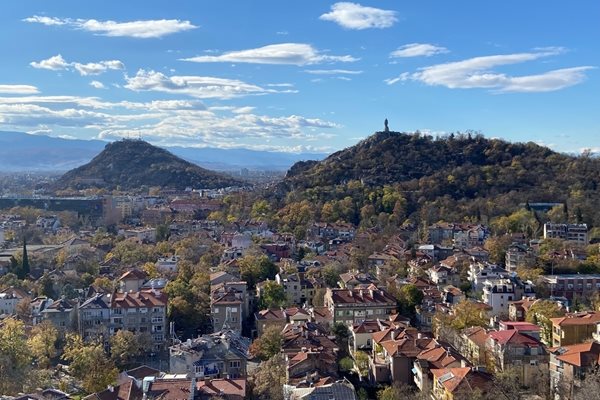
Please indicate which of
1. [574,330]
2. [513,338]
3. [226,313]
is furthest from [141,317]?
[574,330]

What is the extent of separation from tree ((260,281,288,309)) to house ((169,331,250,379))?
793cm

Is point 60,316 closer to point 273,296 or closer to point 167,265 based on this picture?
point 273,296

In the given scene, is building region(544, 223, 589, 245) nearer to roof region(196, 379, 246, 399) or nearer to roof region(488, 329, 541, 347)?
roof region(488, 329, 541, 347)

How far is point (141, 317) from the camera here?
2661 cm

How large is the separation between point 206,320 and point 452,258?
617 inches

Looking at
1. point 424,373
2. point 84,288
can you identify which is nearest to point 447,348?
point 424,373

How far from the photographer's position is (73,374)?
2109 cm

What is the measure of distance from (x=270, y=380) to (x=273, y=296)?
11.4 m

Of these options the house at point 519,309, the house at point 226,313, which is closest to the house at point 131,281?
the house at point 226,313

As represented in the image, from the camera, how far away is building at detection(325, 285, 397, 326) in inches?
1079

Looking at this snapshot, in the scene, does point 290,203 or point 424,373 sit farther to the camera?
point 290,203

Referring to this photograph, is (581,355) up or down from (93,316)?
up

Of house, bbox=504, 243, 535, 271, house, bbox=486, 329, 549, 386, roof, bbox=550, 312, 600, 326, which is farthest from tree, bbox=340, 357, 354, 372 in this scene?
house, bbox=504, 243, 535, 271

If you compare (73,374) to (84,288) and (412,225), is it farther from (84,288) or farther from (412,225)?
(412,225)
